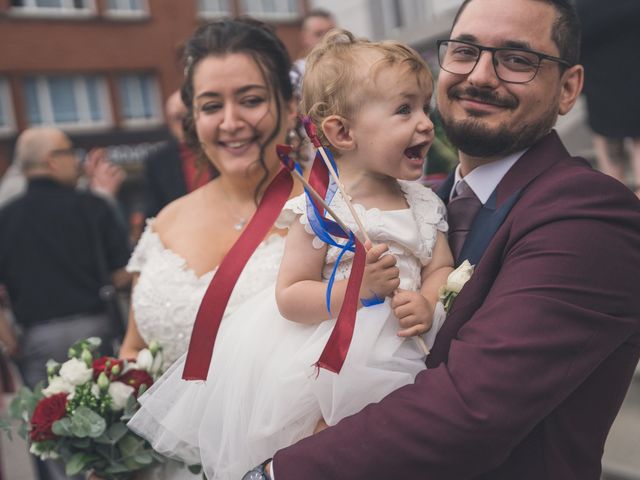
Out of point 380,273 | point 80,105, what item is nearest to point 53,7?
point 80,105

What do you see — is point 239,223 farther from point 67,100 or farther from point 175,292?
point 67,100

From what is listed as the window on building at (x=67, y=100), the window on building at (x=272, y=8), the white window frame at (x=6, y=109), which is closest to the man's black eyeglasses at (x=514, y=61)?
the white window frame at (x=6, y=109)

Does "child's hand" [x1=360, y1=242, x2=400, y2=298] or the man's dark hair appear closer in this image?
"child's hand" [x1=360, y1=242, x2=400, y2=298]

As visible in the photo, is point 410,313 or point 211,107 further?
point 211,107

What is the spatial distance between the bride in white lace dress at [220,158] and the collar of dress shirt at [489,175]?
757 millimetres

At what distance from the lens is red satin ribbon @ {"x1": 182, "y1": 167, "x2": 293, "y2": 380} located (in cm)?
176

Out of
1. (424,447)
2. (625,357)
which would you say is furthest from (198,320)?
(625,357)

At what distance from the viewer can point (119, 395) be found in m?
2.24

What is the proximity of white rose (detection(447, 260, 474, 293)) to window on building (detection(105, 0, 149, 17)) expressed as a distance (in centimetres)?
2017

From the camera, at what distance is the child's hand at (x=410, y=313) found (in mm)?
1631

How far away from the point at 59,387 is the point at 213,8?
20.6 m

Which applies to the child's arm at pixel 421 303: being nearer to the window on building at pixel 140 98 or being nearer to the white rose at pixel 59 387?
the white rose at pixel 59 387

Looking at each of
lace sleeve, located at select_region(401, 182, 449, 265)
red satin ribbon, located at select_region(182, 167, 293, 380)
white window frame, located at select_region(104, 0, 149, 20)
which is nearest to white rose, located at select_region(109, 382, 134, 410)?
Result: red satin ribbon, located at select_region(182, 167, 293, 380)

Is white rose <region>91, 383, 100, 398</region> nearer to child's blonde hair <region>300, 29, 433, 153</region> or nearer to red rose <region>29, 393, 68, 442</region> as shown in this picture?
red rose <region>29, 393, 68, 442</region>
